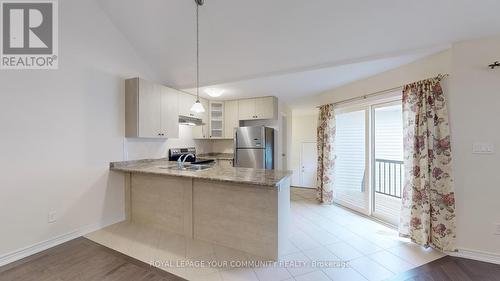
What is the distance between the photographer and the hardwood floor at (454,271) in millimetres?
1883

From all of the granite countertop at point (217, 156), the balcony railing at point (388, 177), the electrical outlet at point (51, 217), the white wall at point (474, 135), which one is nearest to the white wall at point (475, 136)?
the white wall at point (474, 135)

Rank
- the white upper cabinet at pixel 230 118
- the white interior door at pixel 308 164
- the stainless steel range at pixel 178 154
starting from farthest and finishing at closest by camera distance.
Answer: the white interior door at pixel 308 164
the white upper cabinet at pixel 230 118
the stainless steel range at pixel 178 154

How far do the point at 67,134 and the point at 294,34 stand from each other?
307 cm

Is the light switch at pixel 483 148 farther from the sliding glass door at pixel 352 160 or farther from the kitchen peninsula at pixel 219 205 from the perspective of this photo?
the kitchen peninsula at pixel 219 205

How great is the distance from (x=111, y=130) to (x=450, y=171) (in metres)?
4.35

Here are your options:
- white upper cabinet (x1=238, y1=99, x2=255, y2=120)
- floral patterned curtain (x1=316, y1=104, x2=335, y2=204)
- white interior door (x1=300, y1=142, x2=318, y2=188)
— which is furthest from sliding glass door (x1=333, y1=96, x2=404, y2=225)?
white upper cabinet (x1=238, y1=99, x2=255, y2=120)

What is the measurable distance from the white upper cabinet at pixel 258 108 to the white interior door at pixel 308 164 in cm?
198

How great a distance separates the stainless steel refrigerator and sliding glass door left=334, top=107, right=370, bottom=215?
1.43 meters

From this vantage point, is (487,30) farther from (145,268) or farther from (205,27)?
(145,268)

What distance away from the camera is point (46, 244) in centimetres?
234

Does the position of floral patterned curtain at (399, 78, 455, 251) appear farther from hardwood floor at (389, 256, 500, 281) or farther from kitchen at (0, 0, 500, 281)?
hardwood floor at (389, 256, 500, 281)

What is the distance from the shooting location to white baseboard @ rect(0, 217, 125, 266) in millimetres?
Result: 2072

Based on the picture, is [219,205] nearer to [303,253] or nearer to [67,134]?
[303,253]

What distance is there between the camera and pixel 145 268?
198 centimetres
